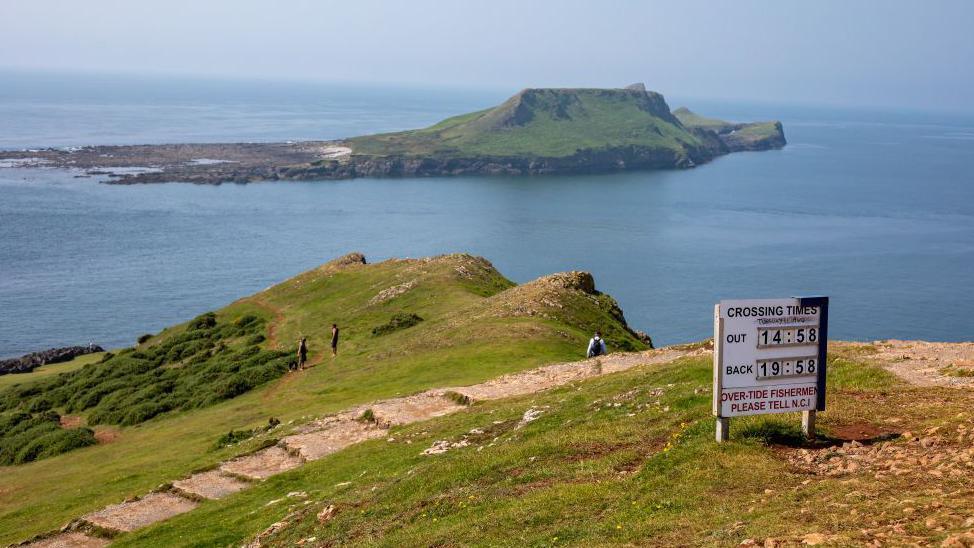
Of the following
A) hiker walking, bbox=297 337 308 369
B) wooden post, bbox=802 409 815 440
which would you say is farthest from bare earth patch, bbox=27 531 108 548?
hiker walking, bbox=297 337 308 369

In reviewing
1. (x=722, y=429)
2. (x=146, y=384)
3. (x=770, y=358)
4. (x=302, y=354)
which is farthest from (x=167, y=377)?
(x=770, y=358)

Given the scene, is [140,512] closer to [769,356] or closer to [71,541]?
[71,541]

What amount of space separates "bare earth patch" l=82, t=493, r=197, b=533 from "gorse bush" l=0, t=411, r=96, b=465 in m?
15.4

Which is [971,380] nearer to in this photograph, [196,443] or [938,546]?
[938,546]

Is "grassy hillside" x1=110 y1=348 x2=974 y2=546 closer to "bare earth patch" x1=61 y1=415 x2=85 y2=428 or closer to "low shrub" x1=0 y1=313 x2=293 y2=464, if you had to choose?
"low shrub" x1=0 y1=313 x2=293 y2=464

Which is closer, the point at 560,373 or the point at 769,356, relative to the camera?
the point at 769,356

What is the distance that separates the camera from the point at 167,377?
5175cm

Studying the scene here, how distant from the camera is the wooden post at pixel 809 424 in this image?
1781 cm

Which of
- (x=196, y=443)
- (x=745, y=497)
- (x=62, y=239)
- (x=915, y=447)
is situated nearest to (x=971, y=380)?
(x=915, y=447)

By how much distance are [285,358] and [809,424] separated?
3561 cm

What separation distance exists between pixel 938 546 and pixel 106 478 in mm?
28506

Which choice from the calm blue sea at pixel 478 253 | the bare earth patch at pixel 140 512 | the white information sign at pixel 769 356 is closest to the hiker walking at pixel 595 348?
the bare earth patch at pixel 140 512

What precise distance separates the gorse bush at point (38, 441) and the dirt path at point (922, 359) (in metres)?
33.3

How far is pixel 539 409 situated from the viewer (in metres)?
26.4
